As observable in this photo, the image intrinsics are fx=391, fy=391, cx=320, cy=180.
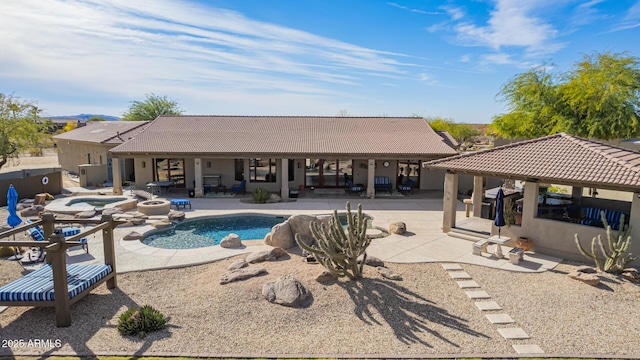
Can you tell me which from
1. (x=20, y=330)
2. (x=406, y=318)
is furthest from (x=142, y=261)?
(x=406, y=318)

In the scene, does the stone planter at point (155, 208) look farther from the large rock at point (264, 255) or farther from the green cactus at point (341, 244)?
the green cactus at point (341, 244)

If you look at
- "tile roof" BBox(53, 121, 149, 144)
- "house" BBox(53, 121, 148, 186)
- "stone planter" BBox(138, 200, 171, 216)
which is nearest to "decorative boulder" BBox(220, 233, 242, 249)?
"stone planter" BBox(138, 200, 171, 216)

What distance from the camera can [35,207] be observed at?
19.9m

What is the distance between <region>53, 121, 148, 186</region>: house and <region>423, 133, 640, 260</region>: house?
→ 865 inches

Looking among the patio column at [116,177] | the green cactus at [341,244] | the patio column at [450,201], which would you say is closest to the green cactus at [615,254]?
the patio column at [450,201]

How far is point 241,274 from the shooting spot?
1105cm

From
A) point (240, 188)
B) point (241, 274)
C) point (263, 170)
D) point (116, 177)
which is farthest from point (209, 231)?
point (116, 177)

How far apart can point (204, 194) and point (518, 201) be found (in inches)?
712

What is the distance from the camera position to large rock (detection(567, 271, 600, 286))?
10.9m

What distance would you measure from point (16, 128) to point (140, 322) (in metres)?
27.3

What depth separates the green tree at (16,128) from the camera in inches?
1073

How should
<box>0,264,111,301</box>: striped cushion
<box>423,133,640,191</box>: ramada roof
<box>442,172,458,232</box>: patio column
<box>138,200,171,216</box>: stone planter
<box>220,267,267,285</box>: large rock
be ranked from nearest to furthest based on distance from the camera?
<box>0,264,111,301</box>: striped cushion → <box>220,267,267,285</box>: large rock → <box>423,133,640,191</box>: ramada roof → <box>442,172,458,232</box>: patio column → <box>138,200,171,216</box>: stone planter

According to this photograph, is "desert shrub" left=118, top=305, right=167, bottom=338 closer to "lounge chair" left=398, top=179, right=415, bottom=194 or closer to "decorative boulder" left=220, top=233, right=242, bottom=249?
"decorative boulder" left=220, top=233, right=242, bottom=249

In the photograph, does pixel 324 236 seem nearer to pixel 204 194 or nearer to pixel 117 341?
pixel 117 341
